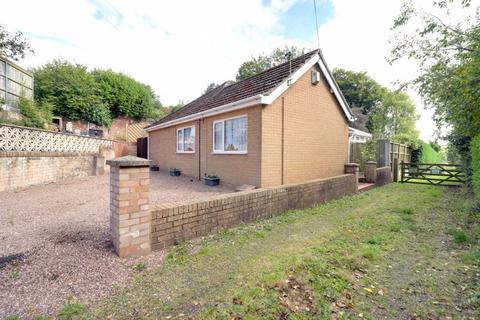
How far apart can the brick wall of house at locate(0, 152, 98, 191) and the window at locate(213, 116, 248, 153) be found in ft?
23.5

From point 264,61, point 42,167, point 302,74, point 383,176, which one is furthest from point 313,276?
point 264,61

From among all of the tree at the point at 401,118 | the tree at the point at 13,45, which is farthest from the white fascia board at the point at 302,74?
the tree at the point at 401,118

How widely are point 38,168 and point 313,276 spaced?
1119 cm

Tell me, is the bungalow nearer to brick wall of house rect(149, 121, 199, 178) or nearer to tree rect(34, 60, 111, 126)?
brick wall of house rect(149, 121, 199, 178)

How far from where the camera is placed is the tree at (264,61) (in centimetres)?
3341

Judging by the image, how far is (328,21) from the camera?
8.05 m

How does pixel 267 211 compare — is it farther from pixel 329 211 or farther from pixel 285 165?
pixel 285 165

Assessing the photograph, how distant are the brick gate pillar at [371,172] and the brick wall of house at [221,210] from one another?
19.8 ft

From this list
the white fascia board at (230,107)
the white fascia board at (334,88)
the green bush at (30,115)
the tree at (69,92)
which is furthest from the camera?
the tree at (69,92)

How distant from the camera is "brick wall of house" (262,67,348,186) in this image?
8086 millimetres

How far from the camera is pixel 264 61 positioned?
114 ft

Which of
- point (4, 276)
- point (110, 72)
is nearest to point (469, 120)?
point (4, 276)

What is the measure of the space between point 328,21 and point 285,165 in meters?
5.31

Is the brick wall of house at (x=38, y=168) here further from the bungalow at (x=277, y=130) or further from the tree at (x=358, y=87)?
the tree at (x=358, y=87)
